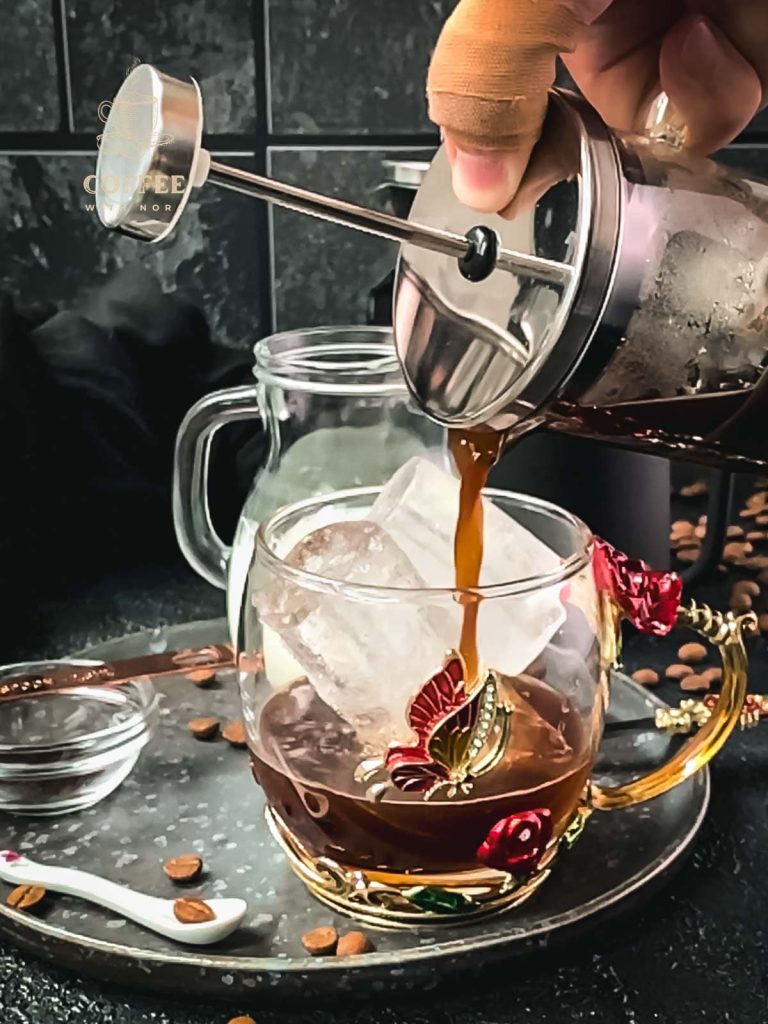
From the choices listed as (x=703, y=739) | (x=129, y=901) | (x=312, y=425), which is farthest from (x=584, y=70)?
(x=129, y=901)

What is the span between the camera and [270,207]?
87 cm

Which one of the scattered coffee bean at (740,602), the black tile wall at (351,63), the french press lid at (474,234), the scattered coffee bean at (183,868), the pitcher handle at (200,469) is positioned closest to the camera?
the french press lid at (474,234)

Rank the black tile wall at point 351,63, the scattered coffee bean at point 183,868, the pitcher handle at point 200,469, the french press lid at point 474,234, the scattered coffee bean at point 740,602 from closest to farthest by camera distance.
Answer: the french press lid at point 474,234 → the scattered coffee bean at point 183,868 → the pitcher handle at point 200,469 → the scattered coffee bean at point 740,602 → the black tile wall at point 351,63

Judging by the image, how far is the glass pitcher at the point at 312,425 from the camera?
54 cm

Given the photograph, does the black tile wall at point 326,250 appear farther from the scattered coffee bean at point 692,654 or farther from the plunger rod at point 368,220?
the plunger rod at point 368,220

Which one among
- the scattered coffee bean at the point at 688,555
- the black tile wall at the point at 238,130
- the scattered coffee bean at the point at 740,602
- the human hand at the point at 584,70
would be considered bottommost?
the scattered coffee bean at the point at 740,602

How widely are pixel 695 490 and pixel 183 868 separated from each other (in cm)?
49

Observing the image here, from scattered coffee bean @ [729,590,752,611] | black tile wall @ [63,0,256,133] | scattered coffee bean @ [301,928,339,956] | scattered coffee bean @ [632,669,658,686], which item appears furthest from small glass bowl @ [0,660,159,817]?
black tile wall @ [63,0,256,133]

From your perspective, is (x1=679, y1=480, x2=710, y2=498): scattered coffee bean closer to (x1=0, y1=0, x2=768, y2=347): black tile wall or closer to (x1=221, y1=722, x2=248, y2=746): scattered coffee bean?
(x1=0, y1=0, x2=768, y2=347): black tile wall

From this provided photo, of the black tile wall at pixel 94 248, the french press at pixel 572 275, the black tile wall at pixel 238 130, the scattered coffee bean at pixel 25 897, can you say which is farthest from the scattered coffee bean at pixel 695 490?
the scattered coffee bean at pixel 25 897

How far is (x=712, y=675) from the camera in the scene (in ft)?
2.06

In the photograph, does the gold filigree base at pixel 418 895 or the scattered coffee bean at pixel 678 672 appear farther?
the scattered coffee bean at pixel 678 672

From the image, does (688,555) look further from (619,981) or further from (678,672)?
(619,981)

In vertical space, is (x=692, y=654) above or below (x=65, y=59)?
below
